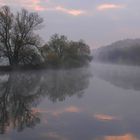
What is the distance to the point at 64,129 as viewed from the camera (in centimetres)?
1288

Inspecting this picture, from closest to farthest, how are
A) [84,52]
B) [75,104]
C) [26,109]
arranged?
[26,109] < [75,104] < [84,52]

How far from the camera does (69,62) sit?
3730 inches

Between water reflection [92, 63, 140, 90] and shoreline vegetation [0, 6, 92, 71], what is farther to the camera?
shoreline vegetation [0, 6, 92, 71]

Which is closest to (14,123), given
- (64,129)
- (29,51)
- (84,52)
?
(64,129)

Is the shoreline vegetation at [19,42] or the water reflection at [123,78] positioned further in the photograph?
the shoreline vegetation at [19,42]

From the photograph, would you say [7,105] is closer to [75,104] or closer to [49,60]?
[75,104]

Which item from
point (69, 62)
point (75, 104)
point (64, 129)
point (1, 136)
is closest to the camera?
point (1, 136)

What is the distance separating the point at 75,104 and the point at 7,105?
15.4 ft

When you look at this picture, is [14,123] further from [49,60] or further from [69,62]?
[69,62]

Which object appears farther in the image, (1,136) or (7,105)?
(7,105)

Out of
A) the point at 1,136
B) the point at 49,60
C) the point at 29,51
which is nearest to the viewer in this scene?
the point at 1,136

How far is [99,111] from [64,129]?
5767 millimetres

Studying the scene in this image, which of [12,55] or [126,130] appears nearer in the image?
[126,130]

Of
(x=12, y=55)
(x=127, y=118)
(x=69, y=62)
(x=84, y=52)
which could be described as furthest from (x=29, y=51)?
(x=84, y=52)
